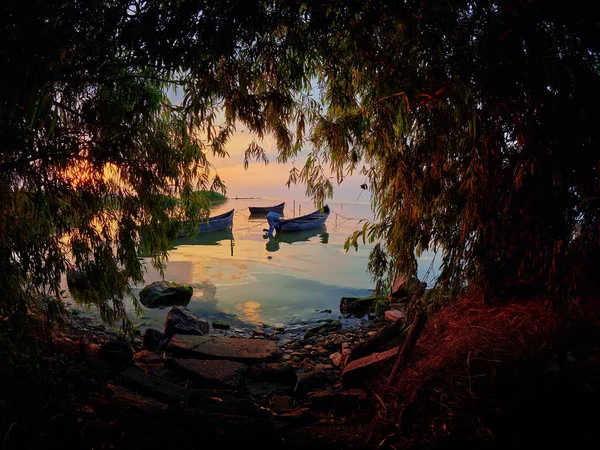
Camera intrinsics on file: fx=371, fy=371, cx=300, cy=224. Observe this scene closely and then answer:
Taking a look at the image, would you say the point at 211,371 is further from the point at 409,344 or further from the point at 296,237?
the point at 296,237

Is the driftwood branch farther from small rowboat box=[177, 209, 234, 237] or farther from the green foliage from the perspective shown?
small rowboat box=[177, 209, 234, 237]

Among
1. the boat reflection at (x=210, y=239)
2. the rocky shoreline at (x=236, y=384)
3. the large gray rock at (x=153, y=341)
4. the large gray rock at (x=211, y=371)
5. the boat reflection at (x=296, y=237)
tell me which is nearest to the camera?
the rocky shoreline at (x=236, y=384)

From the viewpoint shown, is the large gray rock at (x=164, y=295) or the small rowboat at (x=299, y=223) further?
the small rowboat at (x=299, y=223)

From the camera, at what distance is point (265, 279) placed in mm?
11602

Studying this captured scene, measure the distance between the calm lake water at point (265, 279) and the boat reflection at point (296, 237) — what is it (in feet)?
0.45

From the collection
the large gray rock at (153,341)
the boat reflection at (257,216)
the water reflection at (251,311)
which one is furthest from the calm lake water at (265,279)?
the boat reflection at (257,216)

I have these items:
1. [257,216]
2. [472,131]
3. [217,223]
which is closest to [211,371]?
[472,131]

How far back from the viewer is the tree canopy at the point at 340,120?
92.2 inches

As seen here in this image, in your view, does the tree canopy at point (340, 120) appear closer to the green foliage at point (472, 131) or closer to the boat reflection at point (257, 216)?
the green foliage at point (472, 131)

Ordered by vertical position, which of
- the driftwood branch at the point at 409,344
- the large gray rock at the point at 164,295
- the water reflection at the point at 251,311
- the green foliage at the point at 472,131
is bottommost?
the water reflection at the point at 251,311

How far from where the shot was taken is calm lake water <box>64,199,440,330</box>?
8.20 m

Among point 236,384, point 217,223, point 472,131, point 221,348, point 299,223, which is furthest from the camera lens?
point 299,223

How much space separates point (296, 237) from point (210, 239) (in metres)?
5.09

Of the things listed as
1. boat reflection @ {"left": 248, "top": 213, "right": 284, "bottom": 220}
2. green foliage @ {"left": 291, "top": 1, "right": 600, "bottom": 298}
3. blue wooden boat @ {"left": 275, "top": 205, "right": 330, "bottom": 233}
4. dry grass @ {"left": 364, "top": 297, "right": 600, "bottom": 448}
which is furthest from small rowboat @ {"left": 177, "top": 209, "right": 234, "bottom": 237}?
dry grass @ {"left": 364, "top": 297, "right": 600, "bottom": 448}
